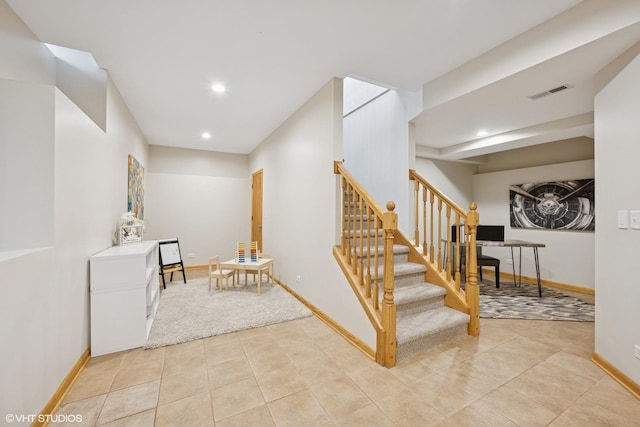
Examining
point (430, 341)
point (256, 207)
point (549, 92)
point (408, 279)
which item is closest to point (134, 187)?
point (256, 207)

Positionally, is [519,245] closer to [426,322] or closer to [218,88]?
[426,322]

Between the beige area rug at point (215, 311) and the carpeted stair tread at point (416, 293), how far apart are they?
1.15m

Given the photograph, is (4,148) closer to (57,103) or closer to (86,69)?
(57,103)

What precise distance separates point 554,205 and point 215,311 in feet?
18.9

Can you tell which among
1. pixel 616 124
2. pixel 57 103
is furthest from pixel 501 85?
pixel 57 103

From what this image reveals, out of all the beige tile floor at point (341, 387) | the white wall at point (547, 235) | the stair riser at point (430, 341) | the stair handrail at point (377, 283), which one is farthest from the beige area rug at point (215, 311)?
the white wall at point (547, 235)

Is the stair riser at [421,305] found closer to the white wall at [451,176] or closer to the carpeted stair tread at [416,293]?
the carpeted stair tread at [416,293]

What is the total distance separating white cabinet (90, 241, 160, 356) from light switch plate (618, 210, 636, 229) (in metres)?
3.89

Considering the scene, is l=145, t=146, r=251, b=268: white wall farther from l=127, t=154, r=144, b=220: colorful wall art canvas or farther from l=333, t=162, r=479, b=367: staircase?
l=333, t=162, r=479, b=367: staircase

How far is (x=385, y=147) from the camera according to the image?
3799 millimetres

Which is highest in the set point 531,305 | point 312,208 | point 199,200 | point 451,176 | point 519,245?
point 451,176

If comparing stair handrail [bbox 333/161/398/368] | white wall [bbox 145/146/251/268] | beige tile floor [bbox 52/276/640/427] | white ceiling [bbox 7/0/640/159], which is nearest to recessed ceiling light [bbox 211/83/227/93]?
white ceiling [bbox 7/0/640/159]

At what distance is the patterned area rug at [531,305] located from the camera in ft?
10.6

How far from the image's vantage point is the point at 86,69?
2.67 metres
